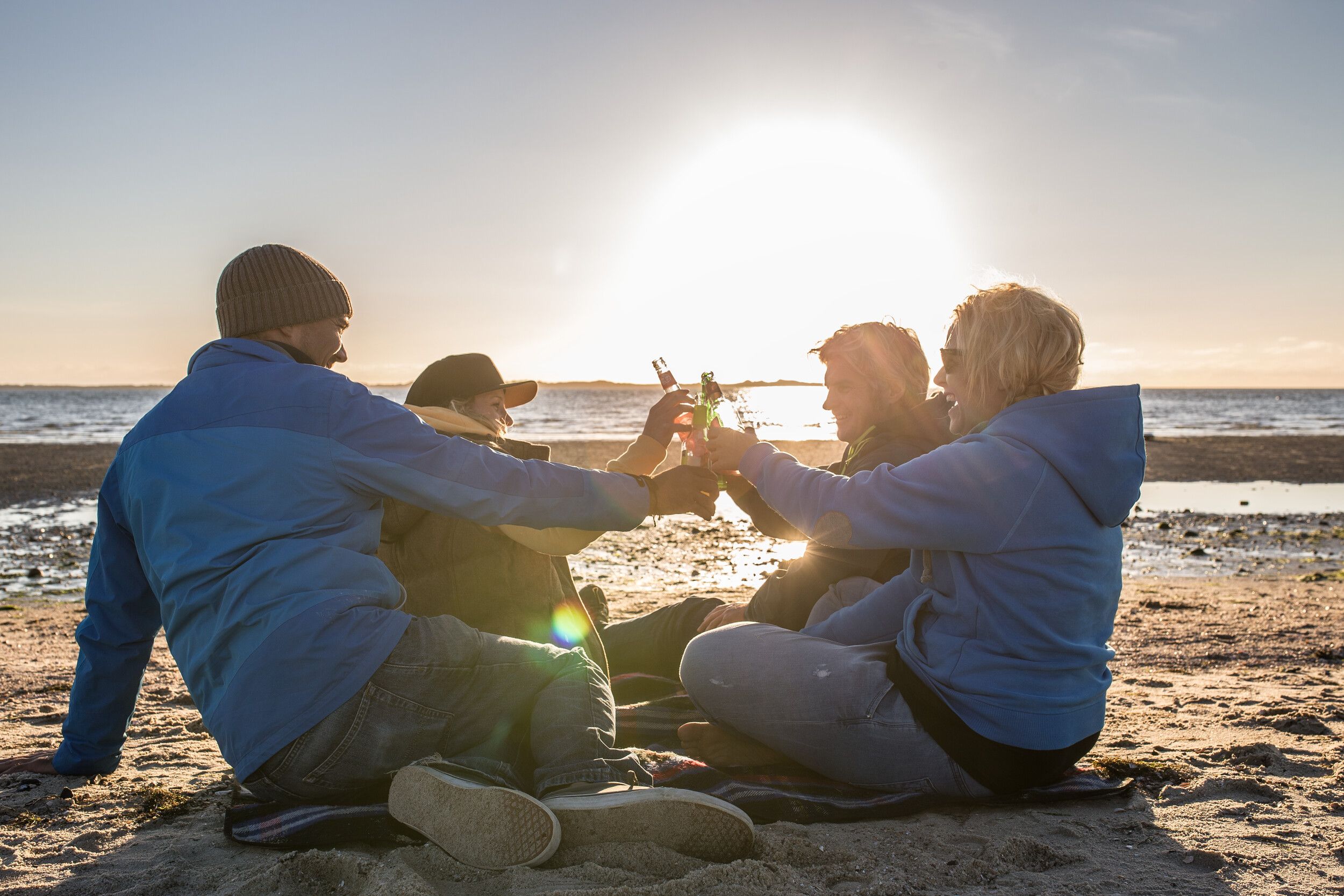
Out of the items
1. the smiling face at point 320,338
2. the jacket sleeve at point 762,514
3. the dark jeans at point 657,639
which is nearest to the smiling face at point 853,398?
the jacket sleeve at point 762,514

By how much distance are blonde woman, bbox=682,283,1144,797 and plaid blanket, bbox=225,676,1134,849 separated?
0.09m

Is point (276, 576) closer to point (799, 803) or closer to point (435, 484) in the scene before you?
point (435, 484)

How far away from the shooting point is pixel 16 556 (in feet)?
34.4

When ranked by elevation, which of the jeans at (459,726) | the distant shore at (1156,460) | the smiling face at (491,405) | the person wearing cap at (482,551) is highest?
the smiling face at (491,405)

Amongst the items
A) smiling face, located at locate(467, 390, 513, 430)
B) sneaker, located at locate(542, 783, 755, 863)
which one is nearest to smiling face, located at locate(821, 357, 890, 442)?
smiling face, located at locate(467, 390, 513, 430)

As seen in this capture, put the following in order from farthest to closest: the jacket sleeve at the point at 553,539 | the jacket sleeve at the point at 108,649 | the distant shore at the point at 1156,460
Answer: the distant shore at the point at 1156,460 → the jacket sleeve at the point at 553,539 → the jacket sleeve at the point at 108,649

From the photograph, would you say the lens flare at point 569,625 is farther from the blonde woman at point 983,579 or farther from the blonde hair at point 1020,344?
the blonde hair at point 1020,344

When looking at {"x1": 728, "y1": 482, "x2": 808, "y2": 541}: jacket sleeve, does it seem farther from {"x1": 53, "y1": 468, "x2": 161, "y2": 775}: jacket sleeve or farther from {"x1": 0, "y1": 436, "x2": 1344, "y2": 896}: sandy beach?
{"x1": 53, "y1": 468, "x2": 161, "y2": 775}: jacket sleeve

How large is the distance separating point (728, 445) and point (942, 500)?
3.54ft

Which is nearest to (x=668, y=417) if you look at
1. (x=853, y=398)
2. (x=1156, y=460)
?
(x=853, y=398)

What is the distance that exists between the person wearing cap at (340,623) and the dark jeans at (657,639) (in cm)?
151

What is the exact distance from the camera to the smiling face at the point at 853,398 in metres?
4.20

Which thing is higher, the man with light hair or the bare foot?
the man with light hair

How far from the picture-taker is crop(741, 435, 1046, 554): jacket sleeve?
8.71 feet
